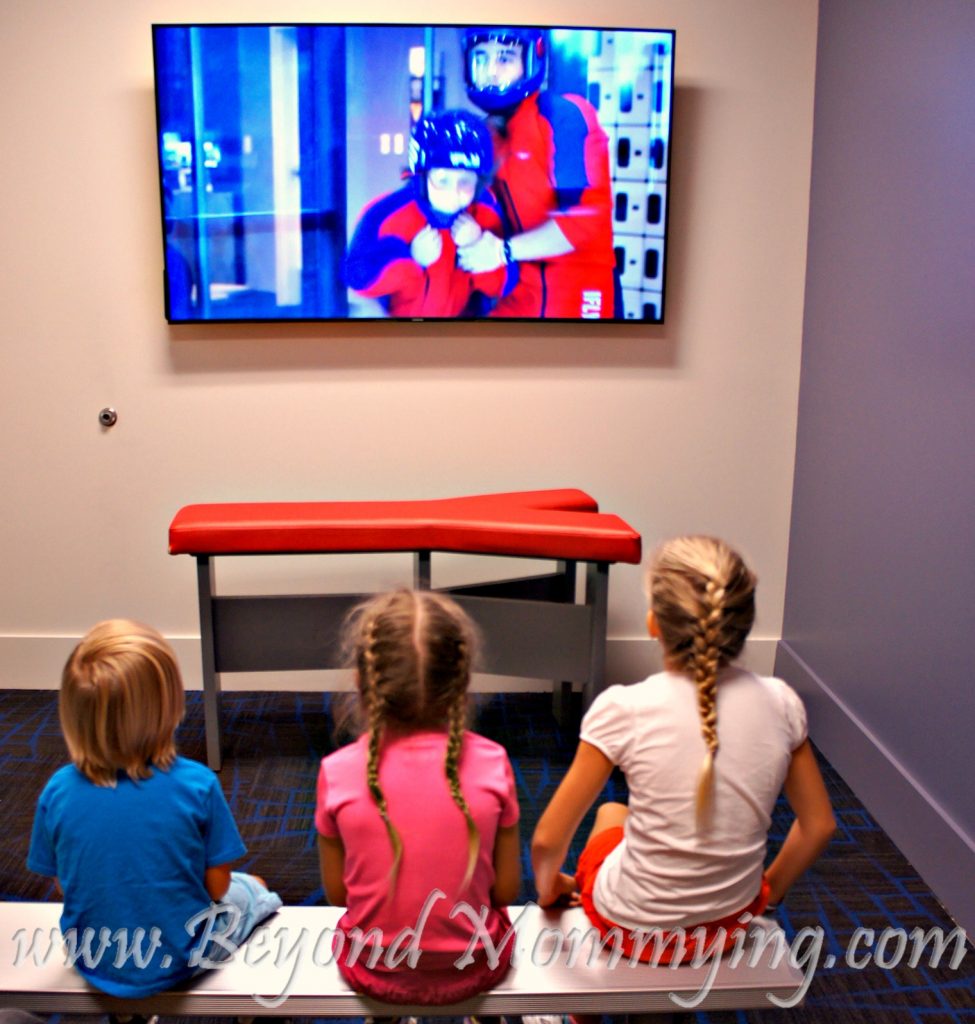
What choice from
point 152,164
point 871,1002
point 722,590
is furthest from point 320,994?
point 152,164

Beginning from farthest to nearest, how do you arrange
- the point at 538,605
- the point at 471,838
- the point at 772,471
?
the point at 772,471
the point at 538,605
the point at 471,838

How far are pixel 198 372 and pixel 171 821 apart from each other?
87.1 inches

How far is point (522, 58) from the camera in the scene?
3.08m

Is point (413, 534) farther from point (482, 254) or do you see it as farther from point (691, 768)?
point (691, 768)

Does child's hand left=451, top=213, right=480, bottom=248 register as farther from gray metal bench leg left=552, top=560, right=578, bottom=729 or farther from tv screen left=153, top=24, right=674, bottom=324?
gray metal bench leg left=552, top=560, right=578, bottom=729

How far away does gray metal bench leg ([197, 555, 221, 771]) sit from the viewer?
2758 millimetres

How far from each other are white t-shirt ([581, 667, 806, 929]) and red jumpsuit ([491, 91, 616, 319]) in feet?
6.63

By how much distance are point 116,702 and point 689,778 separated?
80 centimetres

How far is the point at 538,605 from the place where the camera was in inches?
111

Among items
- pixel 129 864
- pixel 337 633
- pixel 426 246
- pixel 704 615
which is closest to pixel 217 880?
pixel 129 864

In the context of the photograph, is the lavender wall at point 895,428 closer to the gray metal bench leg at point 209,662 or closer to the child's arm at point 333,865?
the child's arm at point 333,865

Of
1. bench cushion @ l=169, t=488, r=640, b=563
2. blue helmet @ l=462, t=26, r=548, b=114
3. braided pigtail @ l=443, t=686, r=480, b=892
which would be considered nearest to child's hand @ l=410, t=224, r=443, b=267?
blue helmet @ l=462, t=26, r=548, b=114

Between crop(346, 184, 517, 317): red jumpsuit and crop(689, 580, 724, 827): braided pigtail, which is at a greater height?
crop(346, 184, 517, 317): red jumpsuit

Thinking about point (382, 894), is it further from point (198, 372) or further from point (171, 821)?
point (198, 372)
